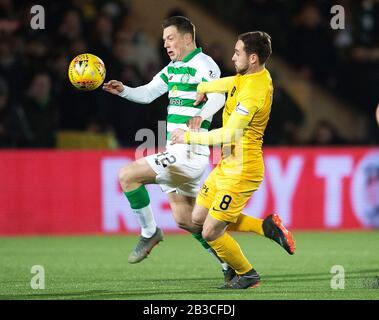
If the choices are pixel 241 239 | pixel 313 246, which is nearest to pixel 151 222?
pixel 313 246

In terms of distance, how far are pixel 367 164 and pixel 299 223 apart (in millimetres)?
1251

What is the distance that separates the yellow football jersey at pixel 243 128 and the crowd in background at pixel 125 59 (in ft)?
17.2

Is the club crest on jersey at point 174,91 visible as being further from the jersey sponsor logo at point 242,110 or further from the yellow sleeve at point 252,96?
the jersey sponsor logo at point 242,110

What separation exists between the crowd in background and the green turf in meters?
1.77

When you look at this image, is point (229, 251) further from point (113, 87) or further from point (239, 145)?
point (113, 87)

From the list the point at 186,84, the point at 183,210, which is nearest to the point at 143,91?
the point at 186,84

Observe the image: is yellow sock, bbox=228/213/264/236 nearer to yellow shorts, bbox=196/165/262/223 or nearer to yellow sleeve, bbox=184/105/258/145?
yellow shorts, bbox=196/165/262/223

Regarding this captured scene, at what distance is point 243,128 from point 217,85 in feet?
1.90

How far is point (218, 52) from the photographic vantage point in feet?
44.2

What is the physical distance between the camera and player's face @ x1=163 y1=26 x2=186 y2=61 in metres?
8.38

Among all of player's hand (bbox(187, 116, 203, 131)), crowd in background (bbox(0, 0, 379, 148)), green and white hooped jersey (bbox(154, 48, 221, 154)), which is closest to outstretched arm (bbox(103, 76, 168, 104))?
green and white hooped jersey (bbox(154, 48, 221, 154))
